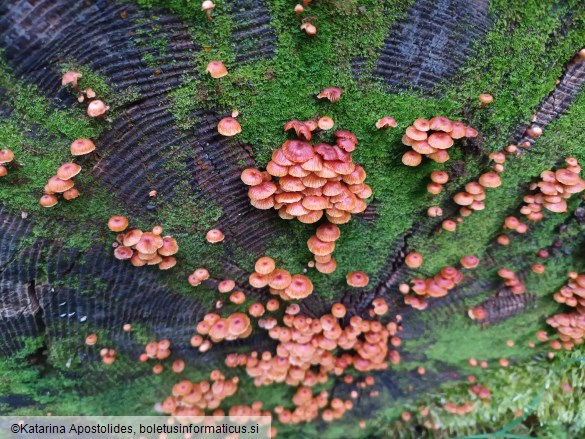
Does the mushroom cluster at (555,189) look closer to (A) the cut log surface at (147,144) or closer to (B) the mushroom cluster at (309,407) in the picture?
(A) the cut log surface at (147,144)

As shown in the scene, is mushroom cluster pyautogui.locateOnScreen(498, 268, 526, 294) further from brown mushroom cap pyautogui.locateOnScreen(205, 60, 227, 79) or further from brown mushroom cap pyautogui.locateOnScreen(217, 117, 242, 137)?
brown mushroom cap pyautogui.locateOnScreen(205, 60, 227, 79)

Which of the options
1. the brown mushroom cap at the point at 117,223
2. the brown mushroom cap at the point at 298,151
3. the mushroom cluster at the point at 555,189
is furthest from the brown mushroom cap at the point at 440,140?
the brown mushroom cap at the point at 117,223

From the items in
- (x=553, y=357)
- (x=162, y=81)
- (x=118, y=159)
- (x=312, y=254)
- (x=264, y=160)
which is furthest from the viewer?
(x=553, y=357)

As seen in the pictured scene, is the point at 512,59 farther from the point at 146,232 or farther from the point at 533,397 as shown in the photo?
the point at 533,397

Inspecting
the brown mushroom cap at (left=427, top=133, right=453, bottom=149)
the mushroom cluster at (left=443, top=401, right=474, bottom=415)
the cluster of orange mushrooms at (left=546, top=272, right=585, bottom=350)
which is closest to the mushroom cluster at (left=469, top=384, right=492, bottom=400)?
the mushroom cluster at (left=443, top=401, right=474, bottom=415)

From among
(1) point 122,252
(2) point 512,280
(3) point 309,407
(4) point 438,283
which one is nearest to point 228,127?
(1) point 122,252

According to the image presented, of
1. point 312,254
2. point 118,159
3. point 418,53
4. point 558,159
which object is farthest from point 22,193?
point 558,159
